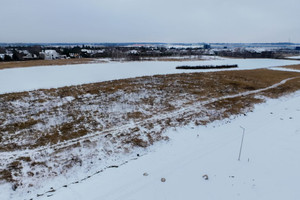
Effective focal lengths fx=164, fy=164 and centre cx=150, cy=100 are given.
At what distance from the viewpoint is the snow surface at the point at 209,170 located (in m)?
6.23

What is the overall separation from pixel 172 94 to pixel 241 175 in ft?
36.8

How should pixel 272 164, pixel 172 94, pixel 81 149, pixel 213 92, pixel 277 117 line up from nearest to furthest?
pixel 272 164
pixel 81 149
pixel 277 117
pixel 172 94
pixel 213 92

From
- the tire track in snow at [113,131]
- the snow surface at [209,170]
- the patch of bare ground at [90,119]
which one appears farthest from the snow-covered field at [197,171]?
the patch of bare ground at [90,119]

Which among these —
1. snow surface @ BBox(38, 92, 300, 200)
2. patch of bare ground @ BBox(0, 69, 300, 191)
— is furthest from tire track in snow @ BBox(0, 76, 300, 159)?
snow surface @ BBox(38, 92, 300, 200)

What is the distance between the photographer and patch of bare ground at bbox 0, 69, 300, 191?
7559 mm

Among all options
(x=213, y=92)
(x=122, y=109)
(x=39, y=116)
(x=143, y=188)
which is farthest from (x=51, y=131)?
(x=213, y=92)

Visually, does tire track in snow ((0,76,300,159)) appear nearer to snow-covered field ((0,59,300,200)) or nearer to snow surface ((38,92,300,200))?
snow-covered field ((0,59,300,200))

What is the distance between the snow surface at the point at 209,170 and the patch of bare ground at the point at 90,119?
1106mm

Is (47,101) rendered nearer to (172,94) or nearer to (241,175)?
(172,94)

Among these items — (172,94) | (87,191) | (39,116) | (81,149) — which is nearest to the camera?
(87,191)

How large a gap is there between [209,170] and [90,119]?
321 inches

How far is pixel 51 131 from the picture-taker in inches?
387

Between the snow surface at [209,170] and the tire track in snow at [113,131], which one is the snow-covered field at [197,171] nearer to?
the snow surface at [209,170]

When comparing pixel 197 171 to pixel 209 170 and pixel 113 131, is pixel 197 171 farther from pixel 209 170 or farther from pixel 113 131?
pixel 113 131
